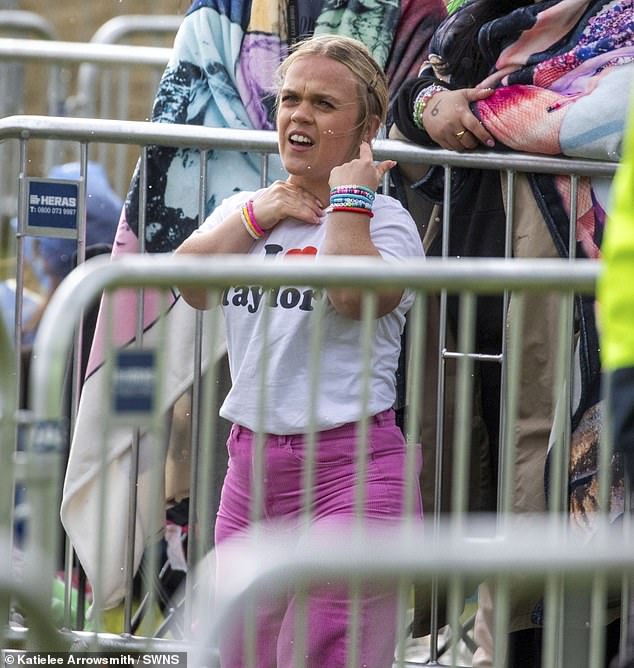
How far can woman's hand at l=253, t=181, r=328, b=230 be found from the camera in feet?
12.5

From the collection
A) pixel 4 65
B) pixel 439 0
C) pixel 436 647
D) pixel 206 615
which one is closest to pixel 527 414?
pixel 436 647

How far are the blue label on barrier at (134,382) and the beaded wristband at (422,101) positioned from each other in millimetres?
1623

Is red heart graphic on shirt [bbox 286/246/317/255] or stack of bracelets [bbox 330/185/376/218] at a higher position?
stack of bracelets [bbox 330/185/376/218]

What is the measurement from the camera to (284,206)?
12.5ft

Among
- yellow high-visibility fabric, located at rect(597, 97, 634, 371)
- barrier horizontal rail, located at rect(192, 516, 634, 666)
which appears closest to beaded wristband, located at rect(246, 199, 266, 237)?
yellow high-visibility fabric, located at rect(597, 97, 634, 371)

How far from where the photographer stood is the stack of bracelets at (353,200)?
3.69 meters

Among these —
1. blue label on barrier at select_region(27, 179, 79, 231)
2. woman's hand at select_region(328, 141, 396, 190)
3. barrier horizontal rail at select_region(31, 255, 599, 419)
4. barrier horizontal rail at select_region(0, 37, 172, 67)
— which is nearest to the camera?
barrier horizontal rail at select_region(31, 255, 599, 419)

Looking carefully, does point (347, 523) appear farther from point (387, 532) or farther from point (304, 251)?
point (304, 251)

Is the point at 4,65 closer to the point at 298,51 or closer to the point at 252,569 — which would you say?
the point at 298,51

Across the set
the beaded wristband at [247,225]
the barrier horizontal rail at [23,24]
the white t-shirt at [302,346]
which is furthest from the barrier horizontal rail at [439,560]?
the barrier horizontal rail at [23,24]

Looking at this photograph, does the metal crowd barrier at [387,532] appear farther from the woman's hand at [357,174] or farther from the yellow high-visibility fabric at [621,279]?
the woman's hand at [357,174]

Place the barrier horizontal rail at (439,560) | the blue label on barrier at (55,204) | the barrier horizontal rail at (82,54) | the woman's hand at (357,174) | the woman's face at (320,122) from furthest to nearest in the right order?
the barrier horizontal rail at (82,54), the blue label on barrier at (55,204), the woman's face at (320,122), the woman's hand at (357,174), the barrier horizontal rail at (439,560)

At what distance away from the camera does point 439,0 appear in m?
4.68

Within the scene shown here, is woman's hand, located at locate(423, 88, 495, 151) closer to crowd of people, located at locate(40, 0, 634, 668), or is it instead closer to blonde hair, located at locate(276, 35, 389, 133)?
crowd of people, located at locate(40, 0, 634, 668)
